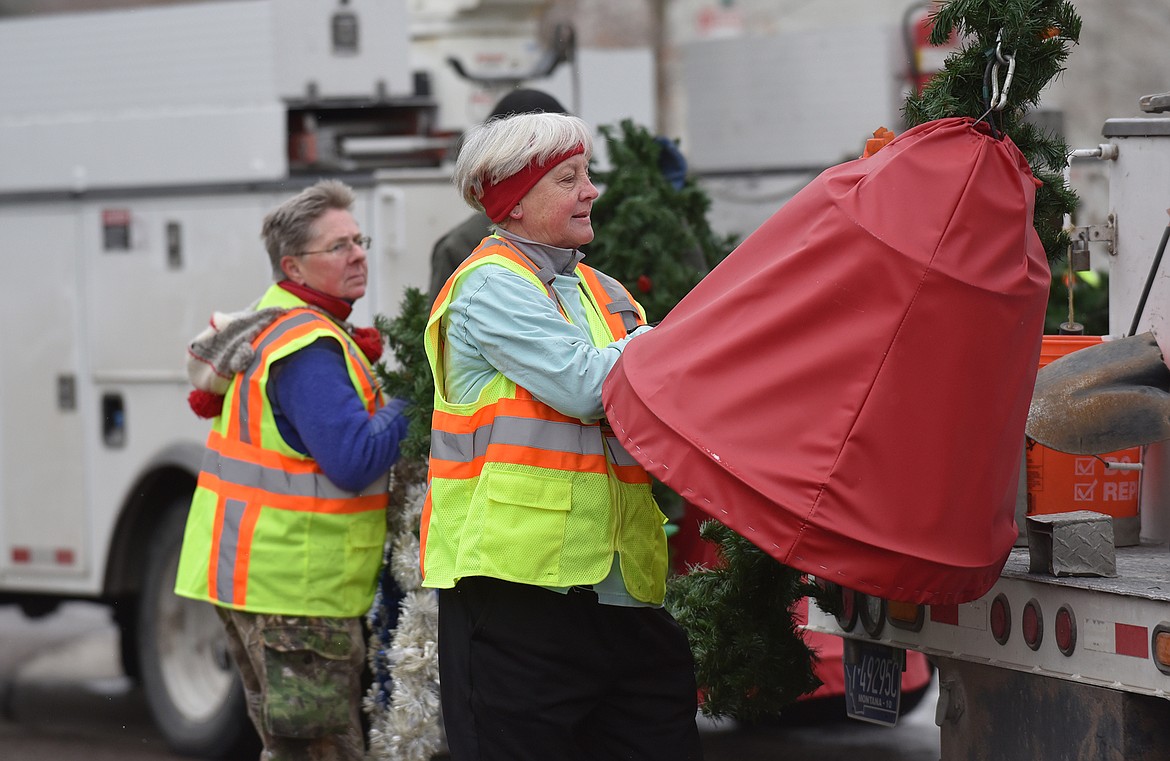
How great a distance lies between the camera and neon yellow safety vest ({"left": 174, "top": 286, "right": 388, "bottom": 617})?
4621mm

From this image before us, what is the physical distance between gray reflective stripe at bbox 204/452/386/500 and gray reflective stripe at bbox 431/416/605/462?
1.32m

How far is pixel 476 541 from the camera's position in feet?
10.9

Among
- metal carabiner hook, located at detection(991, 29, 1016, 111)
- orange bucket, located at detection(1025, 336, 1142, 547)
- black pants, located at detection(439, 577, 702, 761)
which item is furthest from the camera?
orange bucket, located at detection(1025, 336, 1142, 547)

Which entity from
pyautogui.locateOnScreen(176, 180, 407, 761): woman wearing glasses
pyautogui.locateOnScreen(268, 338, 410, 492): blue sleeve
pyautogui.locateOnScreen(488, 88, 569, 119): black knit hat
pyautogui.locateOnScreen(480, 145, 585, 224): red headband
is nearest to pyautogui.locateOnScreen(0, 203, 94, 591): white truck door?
pyautogui.locateOnScreen(488, 88, 569, 119): black knit hat

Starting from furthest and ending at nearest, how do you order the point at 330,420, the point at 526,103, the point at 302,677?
the point at 526,103 → the point at 302,677 → the point at 330,420

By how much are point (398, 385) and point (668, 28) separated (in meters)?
16.2

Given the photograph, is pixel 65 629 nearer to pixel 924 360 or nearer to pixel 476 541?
pixel 476 541

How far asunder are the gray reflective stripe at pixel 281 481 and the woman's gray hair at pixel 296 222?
60 cm

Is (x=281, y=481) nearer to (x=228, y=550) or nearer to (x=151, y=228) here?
(x=228, y=550)

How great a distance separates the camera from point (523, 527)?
10.8 ft

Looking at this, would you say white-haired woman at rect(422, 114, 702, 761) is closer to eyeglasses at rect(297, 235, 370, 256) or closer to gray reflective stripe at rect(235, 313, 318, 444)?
gray reflective stripe at rect(235, 313, 318, 444)

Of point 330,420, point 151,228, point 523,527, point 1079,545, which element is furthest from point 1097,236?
point 151,228

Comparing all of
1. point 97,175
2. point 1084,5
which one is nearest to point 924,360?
point 97,175

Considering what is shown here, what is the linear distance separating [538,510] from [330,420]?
139cm
